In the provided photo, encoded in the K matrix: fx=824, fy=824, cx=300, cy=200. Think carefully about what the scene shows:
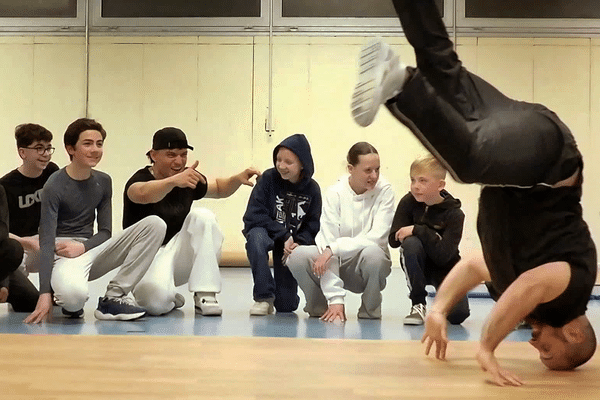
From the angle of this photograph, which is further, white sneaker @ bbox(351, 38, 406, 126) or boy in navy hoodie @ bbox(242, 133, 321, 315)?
boy in navy hoodie @ bbox(242, 133, 321, 315)

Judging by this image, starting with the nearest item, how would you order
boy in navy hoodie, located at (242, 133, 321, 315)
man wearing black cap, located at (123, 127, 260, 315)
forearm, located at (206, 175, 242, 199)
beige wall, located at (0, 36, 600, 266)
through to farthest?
man wearing black cap, located at (123, 127, 260, 315), boy in navy hoodie, located at (242, 133, 321, 315), forearm, located at (206, 175, 242, 199), beige wall, located at (0, 36, 600, 266)

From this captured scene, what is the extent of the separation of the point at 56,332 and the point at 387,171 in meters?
4.95

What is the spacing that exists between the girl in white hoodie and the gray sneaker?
25 cm

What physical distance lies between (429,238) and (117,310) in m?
1.67

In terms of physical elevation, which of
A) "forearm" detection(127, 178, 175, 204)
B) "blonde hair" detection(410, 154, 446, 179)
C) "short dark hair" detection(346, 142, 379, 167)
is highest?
"short dark hair" detection(346, 142, 379, 167)

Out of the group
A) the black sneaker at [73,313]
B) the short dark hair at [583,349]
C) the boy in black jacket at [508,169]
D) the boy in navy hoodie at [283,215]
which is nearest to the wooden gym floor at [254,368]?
A: the short dark hair at [583,349]

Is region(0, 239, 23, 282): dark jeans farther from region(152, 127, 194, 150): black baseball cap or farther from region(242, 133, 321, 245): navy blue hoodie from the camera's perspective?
region(242, 133, 321, 245): navy blue hoodie

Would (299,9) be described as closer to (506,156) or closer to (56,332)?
(56,332)

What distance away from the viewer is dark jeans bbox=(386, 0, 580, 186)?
262cm

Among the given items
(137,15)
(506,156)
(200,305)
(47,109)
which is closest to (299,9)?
(137,15)

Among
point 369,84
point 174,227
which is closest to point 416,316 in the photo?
point 174,227

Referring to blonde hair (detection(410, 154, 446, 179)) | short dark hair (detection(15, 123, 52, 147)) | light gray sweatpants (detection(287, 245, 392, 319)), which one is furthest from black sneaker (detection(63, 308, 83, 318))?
blonde hair (detection(410, 154, 446, 179))

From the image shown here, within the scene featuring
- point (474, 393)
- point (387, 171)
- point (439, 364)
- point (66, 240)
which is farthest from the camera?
point (387, 171)

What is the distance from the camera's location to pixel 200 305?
179 inches
